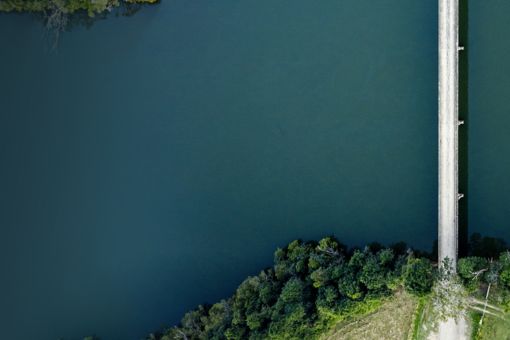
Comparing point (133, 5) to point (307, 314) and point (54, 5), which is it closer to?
point (54, 5)

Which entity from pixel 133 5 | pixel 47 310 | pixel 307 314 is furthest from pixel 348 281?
pixel 133 5

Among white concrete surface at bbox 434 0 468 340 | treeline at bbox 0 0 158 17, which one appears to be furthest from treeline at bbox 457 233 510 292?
treeline at bbox 0 0 158 17

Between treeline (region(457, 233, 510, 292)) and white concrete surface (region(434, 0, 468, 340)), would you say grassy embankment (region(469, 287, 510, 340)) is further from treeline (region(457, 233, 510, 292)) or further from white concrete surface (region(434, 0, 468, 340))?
treeline (region(457, 233, 510, 292))

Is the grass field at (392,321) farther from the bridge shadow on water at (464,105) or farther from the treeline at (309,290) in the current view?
the bridge shadow on water at (464,105)

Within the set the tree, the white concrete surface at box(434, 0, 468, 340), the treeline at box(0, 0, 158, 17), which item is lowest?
the tree

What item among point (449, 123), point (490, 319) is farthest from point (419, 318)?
point (449, 123)

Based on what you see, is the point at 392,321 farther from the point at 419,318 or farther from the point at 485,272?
the point at 485,272
